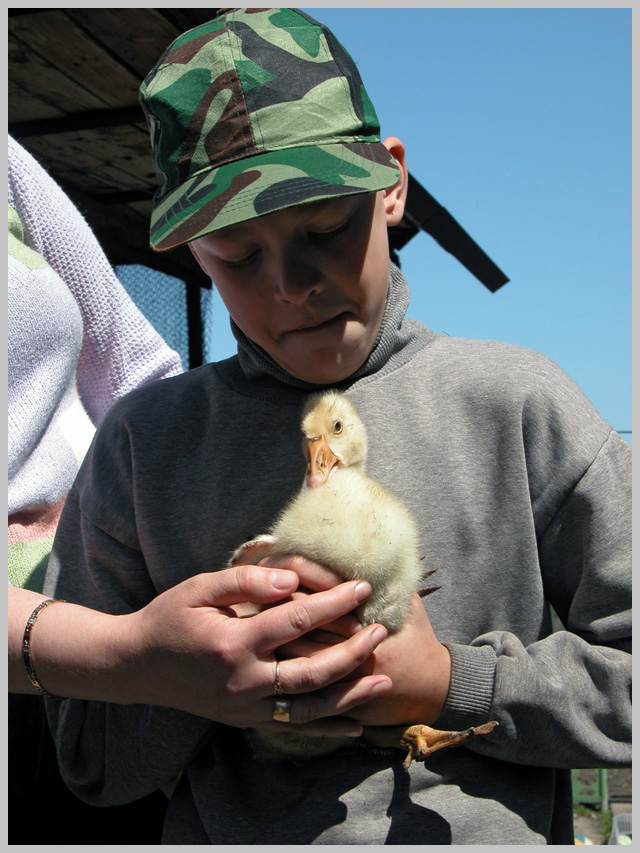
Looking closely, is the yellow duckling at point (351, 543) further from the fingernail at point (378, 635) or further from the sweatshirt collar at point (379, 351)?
the sweatshirt collar at point (379, 351)

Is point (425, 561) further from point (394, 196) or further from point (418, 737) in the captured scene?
point (394, 196)

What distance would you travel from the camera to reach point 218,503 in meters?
1.63

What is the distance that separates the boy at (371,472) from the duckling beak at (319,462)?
0.16 metres

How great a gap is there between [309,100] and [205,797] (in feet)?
4.63

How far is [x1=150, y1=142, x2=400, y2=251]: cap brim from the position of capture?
51.3 inches

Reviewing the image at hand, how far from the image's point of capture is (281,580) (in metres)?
1.25

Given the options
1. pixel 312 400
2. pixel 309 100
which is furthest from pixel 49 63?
pixel 312 400

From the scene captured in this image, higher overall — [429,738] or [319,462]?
[319,462]

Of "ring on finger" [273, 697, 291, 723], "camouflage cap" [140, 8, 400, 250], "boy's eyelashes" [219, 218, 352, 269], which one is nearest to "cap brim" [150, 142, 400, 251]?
"camouflage cap" [140, 8, 400, 250]

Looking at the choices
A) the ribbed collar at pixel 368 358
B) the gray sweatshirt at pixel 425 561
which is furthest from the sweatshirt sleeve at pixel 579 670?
the ribbed collar at pixel 368 358

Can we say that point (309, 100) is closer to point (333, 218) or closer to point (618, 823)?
point (333, 218)

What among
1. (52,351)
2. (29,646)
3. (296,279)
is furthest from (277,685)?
(52,351)

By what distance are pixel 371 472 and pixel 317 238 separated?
1.65 ft

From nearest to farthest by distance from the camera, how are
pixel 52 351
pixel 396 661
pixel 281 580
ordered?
pixel 281 580 < pixel 396 661 < pixel 52 351
